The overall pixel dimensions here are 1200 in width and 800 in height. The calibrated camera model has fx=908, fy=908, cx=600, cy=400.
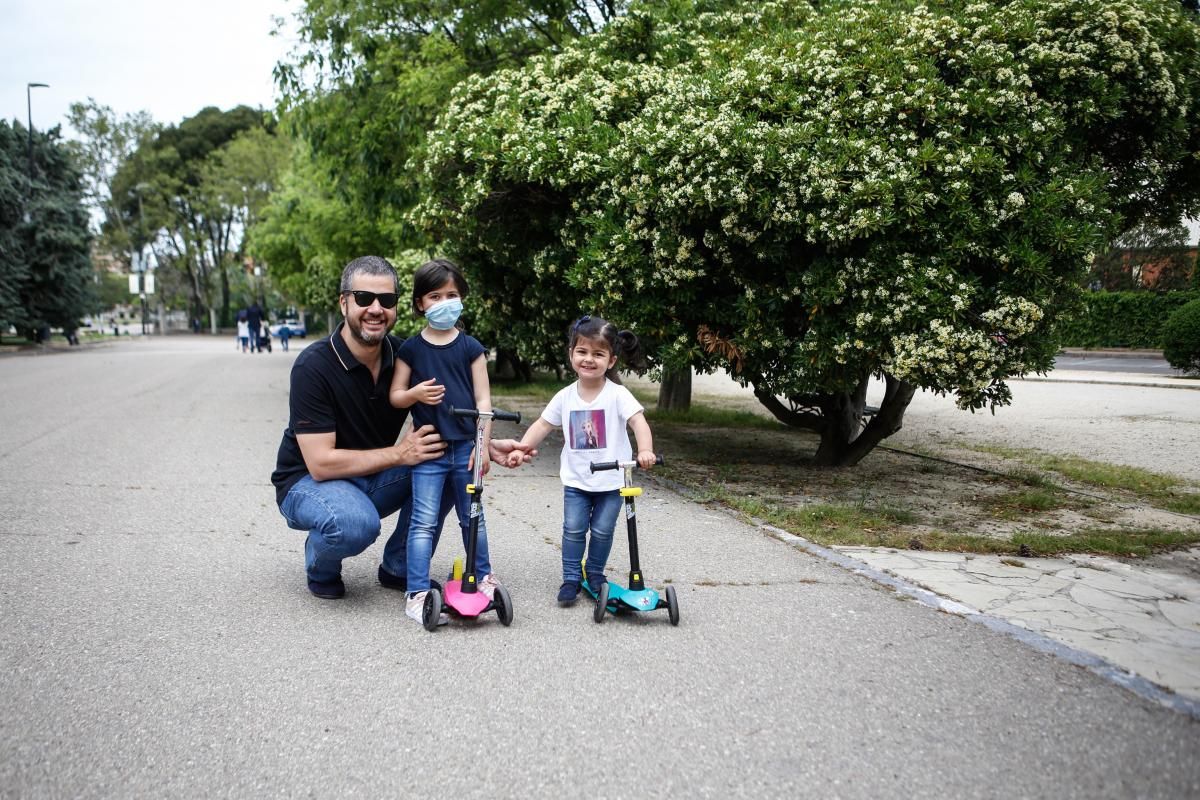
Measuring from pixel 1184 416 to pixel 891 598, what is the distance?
11.4 metres

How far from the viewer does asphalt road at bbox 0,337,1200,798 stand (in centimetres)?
291

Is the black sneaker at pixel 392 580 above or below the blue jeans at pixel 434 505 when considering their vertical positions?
below

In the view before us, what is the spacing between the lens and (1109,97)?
6.79m

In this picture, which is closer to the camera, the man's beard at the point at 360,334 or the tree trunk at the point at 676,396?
the man's beard at the point at 360,334

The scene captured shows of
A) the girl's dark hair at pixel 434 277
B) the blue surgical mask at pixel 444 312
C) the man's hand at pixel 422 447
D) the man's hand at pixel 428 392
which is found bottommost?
the man's hand at pixel 422 447

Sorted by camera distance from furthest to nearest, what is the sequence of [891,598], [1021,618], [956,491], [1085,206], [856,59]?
[956,491] → [856,59] → [1085,206] → [891,598] → [1021,618]

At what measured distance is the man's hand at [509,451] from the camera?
180 inches

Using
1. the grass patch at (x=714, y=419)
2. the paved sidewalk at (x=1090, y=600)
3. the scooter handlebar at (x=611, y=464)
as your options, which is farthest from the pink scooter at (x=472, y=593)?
the grass patch at (x=714, y=419)

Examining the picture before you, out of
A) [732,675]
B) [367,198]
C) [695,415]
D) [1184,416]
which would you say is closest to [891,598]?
[732,675]

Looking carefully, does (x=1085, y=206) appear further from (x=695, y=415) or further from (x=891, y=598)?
(x=695, y=415)

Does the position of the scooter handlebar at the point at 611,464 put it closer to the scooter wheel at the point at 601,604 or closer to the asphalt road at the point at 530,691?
the scooter wheel at the point at 601,604

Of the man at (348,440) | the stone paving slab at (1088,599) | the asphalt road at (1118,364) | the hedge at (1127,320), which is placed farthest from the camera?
the hedge at (1127,320)

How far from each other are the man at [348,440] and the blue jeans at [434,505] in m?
0.13

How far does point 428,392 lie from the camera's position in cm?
436
